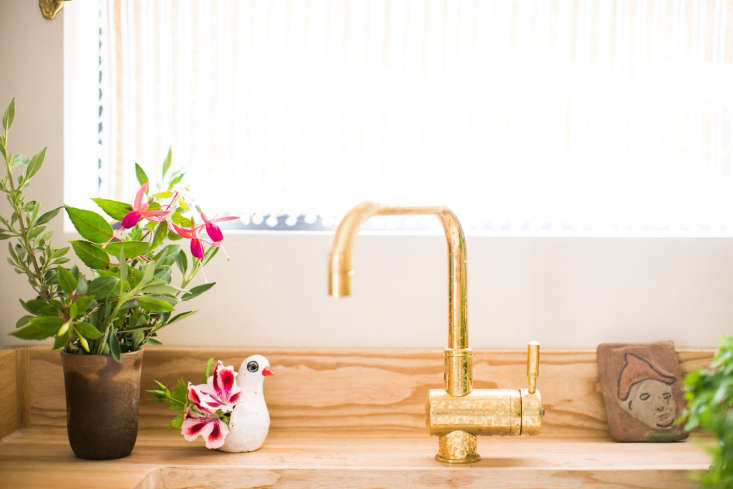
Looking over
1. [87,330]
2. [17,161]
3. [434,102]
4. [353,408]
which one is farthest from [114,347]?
[434,102]

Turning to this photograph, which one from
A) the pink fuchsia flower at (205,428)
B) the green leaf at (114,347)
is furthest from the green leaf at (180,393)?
the green leaf at (114,347)

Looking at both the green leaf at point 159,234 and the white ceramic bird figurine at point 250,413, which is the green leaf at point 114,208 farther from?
the white ceramic bird figurine at point 250,413

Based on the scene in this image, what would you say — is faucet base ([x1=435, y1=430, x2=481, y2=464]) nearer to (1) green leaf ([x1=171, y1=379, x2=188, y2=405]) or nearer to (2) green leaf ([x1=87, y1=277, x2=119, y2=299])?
(1) green leaf ([x1=171, y1=379, x2=188, y2=405])

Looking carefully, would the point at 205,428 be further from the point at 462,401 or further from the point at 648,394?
the point at 648,394

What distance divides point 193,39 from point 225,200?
1.05ft

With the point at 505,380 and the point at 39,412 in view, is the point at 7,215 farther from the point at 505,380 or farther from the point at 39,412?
the point at 505,380

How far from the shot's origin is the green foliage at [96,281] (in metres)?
0.95

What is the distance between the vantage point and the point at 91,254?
1008 millimetres

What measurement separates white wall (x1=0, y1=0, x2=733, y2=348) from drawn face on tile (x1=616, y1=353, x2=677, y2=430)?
0.08 metres

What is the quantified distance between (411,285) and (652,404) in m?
0.47

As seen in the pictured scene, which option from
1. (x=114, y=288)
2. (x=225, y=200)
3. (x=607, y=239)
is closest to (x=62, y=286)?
(x=114, y=288)

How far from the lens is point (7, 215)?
49.6 inches

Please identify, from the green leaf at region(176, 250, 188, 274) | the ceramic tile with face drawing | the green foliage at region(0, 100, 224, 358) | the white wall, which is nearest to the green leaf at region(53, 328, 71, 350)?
the green foliage at region(0, 100, 224, 358)

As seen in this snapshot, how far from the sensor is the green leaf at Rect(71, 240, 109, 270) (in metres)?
1.00
